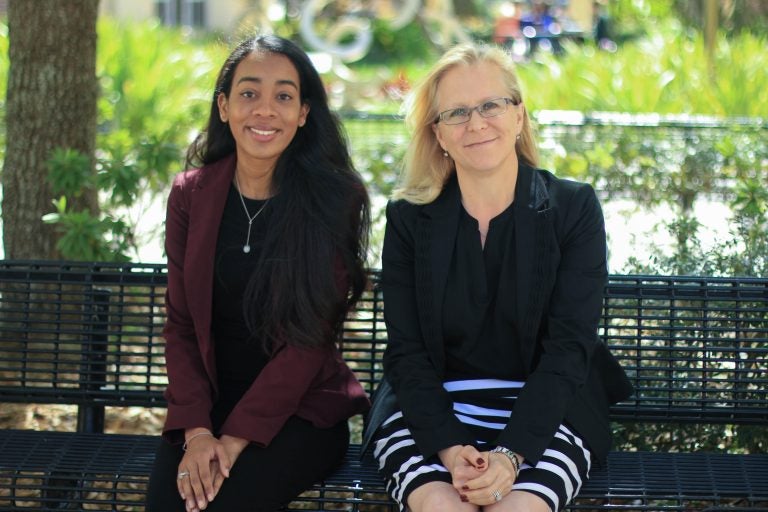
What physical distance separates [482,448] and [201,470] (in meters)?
0.85

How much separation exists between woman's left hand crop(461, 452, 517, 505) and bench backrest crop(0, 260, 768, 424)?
108 centimetres

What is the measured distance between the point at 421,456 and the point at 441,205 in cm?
81

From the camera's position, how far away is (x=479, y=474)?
131 inches

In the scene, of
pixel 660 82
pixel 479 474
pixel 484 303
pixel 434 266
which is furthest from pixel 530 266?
pixel 660 82

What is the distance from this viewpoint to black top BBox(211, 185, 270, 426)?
391 cm

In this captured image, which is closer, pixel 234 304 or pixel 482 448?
pixel 482 448

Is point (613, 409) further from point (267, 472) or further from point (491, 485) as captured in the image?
point (267, 472)

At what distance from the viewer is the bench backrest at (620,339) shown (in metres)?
4.27

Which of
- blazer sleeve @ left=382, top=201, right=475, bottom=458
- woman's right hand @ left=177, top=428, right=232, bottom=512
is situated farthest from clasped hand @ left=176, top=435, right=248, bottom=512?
blazer sleeve @ left=382, top=201, right=475, bottom=458

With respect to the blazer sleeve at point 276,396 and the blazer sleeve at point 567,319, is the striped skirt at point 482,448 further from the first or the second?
the blazer sleeve at point 276,396

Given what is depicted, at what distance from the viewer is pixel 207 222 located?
3.92 metres

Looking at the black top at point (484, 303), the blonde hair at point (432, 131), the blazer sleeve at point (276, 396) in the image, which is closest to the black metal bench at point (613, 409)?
the blazer sleeve at point (276, 396)

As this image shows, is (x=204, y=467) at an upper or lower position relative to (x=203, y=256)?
lower

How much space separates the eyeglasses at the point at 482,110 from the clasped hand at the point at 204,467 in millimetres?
1201
